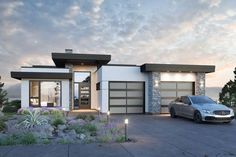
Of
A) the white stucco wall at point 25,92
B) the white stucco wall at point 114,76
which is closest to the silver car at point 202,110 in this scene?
the white stucco wall at point 114,76

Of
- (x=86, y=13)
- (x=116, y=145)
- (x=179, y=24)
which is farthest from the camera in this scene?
(x=179, y=24)

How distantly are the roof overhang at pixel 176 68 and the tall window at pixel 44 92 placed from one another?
717cm

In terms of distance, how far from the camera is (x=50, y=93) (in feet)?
72.8

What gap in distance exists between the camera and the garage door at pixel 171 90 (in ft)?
70.3

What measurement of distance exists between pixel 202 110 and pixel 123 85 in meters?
7.85

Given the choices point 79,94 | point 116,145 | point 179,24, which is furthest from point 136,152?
point 79,94

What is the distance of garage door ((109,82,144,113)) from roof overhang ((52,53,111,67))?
9.79ft

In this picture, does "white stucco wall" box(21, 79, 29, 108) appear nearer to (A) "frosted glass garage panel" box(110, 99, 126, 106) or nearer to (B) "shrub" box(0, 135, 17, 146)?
(A) "frosted glass garage panel" box(110, 99, 126, 106)

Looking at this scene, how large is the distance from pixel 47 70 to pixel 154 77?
829 centimetres

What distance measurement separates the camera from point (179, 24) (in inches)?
753

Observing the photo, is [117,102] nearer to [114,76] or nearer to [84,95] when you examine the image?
[114,76]

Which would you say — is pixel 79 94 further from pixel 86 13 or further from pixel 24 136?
pixel 24 136

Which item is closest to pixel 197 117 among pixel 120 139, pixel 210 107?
pixel 210 107

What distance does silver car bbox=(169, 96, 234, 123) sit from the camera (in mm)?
14695
